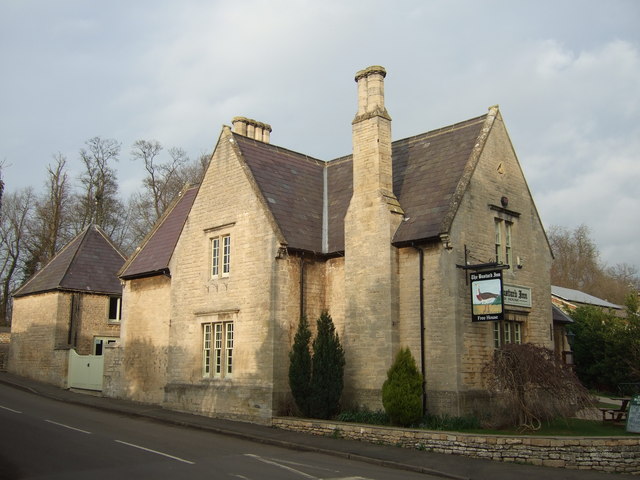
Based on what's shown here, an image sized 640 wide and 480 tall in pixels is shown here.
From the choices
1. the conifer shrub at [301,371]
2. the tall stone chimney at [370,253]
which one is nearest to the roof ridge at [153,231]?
the tall stone chimney at [370,253]

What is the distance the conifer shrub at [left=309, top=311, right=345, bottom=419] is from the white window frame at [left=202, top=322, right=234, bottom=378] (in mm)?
3981

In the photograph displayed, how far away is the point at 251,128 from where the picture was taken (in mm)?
28969

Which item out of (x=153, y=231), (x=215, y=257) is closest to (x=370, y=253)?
(x=215, y=257)

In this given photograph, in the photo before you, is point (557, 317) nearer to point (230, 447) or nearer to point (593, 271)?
point (230, 447)

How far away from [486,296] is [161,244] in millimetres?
16079

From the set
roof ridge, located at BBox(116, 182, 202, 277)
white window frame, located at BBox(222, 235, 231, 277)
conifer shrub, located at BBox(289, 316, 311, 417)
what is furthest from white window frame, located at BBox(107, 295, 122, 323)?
conifer shrub, located at BBox(289, 316, 311, 417)

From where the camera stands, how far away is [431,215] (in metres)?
20.1

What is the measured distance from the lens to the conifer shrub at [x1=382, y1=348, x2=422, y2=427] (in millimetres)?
18094

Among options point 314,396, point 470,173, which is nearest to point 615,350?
point 470,173

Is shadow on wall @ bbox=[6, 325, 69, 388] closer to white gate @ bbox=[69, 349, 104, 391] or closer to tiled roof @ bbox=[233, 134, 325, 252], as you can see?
Answer: white gate @ bbox=[69, 349, 104, 391]

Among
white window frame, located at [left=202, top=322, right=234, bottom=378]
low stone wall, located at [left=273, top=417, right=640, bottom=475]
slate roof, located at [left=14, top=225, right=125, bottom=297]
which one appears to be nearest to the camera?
low stone wall, located at [left=273, top=417, right=640, bottom=475]

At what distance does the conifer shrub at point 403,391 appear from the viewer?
18.1 m

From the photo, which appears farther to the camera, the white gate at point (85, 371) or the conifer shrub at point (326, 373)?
the white gate at point (85, 371)

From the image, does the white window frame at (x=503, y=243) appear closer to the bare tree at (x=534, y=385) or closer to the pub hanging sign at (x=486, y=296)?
the pub hanging sign at (x=486, y=296)
